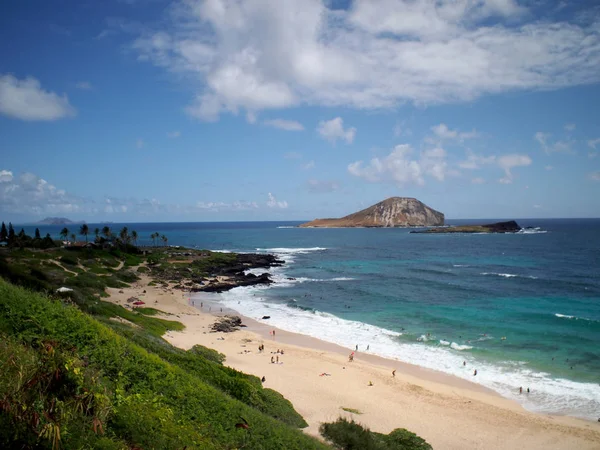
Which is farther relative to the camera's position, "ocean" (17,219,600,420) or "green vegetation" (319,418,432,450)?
"ocean" (17,219,600,420)

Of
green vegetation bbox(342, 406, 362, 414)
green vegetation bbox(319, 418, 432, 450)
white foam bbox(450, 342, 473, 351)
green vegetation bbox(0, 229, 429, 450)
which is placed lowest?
white foam bbox(450, 342, 473, 351)

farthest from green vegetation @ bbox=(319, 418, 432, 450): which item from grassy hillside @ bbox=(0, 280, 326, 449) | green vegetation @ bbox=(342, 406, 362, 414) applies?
green vegetation @ bbox=(342, 406, 362, 414)

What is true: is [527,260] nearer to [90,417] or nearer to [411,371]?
[411,371]

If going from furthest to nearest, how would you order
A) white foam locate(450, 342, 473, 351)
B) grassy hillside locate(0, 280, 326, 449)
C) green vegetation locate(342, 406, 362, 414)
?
white foam locate(450, 342, 473, 351) < green vegetation locate(342, 406, 362, 414) < grassy hillside locate(0, 280, 326, 449)

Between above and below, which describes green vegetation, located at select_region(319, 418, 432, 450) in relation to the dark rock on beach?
Answer: above

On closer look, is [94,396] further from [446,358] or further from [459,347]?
[459,347]

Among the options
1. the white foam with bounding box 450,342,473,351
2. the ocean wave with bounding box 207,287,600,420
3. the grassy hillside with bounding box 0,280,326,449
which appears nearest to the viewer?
the grassy hillside with bounding box 0,280,326,449

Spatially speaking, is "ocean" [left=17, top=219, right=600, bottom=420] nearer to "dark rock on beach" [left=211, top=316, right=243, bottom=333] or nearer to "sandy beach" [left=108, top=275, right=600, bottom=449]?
"sandy beach" [left=108, top=275, right=600, bottom=449]
